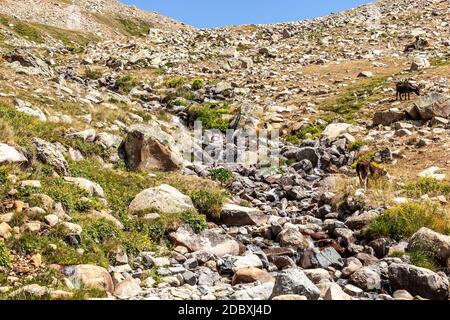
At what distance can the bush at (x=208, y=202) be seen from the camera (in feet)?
44.1

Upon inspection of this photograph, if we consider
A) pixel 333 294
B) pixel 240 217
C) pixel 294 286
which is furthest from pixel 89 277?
pixel 240 217

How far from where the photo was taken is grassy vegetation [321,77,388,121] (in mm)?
24516

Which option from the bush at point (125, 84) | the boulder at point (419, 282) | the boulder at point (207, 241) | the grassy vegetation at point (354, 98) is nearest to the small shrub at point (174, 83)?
the bush at point (125, 84)

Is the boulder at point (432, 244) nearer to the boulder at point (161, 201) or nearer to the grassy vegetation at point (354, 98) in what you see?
the boulder at point (161, 201)

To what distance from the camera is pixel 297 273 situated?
7.90 metres

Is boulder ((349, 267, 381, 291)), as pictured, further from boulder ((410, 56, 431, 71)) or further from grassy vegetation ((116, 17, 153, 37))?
grassy vegetation ((116, 17, 153, 37))

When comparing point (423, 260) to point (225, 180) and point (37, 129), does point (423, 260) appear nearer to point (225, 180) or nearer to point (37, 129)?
point (225, 180)

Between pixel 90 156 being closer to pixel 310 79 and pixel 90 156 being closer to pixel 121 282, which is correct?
pixel 121 282

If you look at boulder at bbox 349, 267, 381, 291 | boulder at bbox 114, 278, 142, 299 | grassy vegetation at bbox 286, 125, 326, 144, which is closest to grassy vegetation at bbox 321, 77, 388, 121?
grassy vegetation at bbox 286, 125, 326, 144

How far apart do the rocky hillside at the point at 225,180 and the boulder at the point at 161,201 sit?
0.06 meters

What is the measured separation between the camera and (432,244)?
10.4 meters

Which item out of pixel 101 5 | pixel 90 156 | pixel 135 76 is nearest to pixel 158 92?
pixel 135 76

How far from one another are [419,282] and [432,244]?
1.87 metres

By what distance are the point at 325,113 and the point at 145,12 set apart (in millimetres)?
57891
